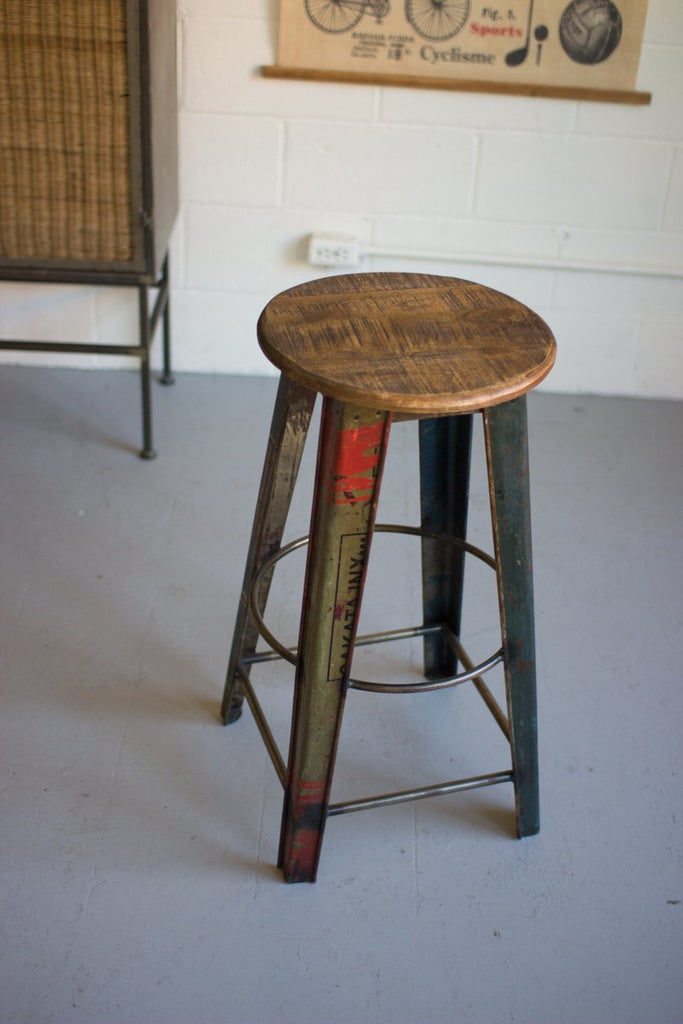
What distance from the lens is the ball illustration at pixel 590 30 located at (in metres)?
2.78

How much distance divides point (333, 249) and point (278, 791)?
5.30 feet

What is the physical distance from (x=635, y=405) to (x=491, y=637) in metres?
1.23

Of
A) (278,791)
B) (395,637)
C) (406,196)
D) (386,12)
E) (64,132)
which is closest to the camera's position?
(278,791)

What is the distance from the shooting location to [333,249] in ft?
9.98

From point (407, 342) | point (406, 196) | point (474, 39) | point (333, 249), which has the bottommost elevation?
point (333, 249)

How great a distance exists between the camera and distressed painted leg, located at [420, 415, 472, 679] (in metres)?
1.86

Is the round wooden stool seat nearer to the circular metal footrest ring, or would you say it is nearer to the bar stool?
the bar stool

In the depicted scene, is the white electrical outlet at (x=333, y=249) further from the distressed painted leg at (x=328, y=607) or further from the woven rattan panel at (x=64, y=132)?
the distressed painted leg at (x=328, y=607)

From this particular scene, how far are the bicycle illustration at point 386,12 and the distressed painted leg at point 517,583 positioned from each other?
164 centimetres

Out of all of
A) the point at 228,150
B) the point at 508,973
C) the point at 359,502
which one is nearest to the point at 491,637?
the point at 508,973

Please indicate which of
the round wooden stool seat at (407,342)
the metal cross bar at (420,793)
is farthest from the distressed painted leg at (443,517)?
the metal cross bar at (420,793)

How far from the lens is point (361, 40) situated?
9.25 feet

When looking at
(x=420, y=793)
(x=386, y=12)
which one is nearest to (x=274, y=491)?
(x=420, y=793)

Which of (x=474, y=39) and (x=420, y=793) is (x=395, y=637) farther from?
(x=474, y=39)
